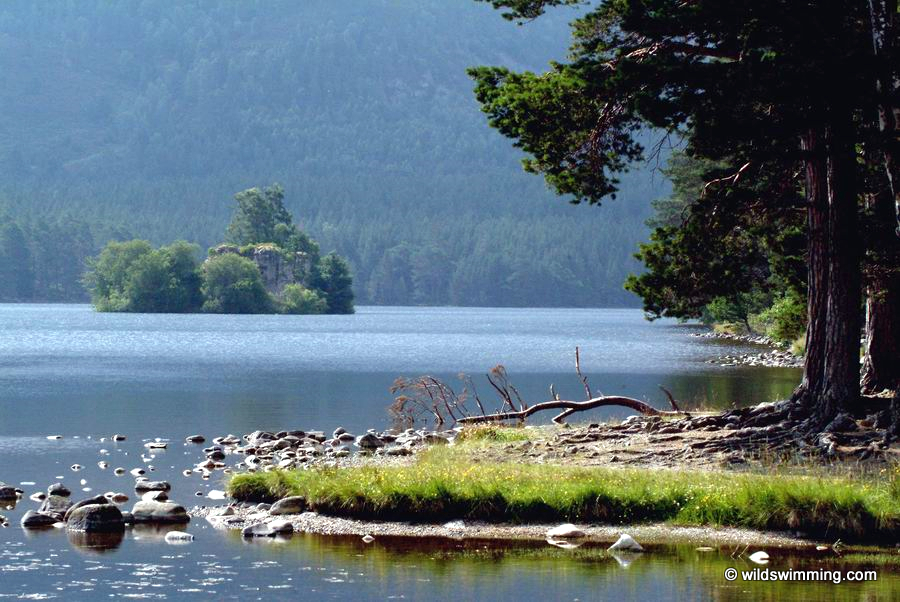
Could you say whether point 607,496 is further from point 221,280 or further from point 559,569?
point 221,280

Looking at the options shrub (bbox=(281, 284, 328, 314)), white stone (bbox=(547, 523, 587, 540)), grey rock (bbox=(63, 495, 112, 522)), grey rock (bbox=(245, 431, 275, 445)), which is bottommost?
grey rock (bbox=(245, 431, 275, 445))

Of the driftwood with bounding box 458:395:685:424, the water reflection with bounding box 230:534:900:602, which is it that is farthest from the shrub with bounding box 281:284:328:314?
the water reflection with bounding box 230:534:900:602

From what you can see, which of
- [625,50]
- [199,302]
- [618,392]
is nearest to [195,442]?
[625,50]

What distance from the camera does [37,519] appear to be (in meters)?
21.2

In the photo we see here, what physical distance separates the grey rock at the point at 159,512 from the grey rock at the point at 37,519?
52.9 inches

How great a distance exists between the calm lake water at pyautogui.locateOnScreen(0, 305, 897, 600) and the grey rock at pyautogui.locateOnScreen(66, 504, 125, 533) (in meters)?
0.57

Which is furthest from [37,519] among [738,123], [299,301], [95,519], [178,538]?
[299,301]

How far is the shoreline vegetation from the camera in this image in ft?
61.5

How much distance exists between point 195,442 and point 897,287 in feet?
61.4

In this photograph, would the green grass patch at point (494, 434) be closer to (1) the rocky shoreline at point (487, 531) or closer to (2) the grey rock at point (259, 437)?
(2) the grey rock at point (259, 437)

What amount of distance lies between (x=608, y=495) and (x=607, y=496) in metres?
0.02

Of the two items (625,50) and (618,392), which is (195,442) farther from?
(618,392)

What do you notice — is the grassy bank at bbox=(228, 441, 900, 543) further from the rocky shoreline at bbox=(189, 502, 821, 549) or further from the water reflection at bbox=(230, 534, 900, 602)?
the water reflection at bbox=(230, 534, 900, 602)

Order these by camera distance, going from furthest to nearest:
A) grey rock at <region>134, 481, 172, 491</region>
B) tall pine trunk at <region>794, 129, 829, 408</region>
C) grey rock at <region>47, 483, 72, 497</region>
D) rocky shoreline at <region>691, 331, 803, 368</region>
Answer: rocky shoreline at <region>691, 331, 803, 368</region> → grey rock at <region>134, 481, 172, 491</region> → tall pine trunk at <region>794, 129, 829, 408</region> → grey rock at <region>47, 483, 72, 497</region>
